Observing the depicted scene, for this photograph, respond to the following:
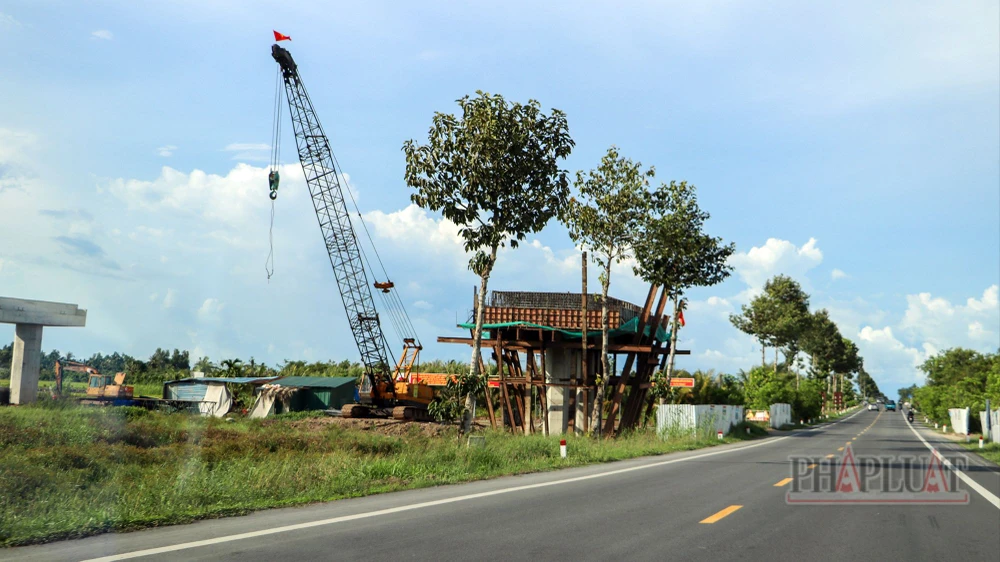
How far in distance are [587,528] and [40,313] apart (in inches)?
1575

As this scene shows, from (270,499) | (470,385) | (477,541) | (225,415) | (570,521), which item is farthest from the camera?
(225,415)

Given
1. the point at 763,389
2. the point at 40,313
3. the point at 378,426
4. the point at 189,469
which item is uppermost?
the point at 40,313

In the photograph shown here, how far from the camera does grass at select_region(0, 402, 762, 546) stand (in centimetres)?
986

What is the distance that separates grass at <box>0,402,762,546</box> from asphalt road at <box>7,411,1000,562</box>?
71 cm

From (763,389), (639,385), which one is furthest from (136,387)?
(763,389)

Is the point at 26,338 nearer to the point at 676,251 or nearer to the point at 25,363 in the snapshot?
the point at 25,363

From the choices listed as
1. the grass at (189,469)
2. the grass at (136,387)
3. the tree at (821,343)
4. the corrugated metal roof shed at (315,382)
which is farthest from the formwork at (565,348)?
the tree at (821,343)

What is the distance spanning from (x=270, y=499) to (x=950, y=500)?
1132cm

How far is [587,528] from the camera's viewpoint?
947 cm

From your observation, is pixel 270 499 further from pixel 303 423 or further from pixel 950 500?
pixel 303 423

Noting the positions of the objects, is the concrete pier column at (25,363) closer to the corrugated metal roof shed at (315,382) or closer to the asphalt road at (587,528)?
the corrugated metal roof shed at (315,382)

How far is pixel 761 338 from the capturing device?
77.4 metres

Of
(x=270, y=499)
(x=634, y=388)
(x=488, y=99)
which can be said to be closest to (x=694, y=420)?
(x=634, y=388)

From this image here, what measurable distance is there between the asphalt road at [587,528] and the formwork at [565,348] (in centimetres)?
2281
